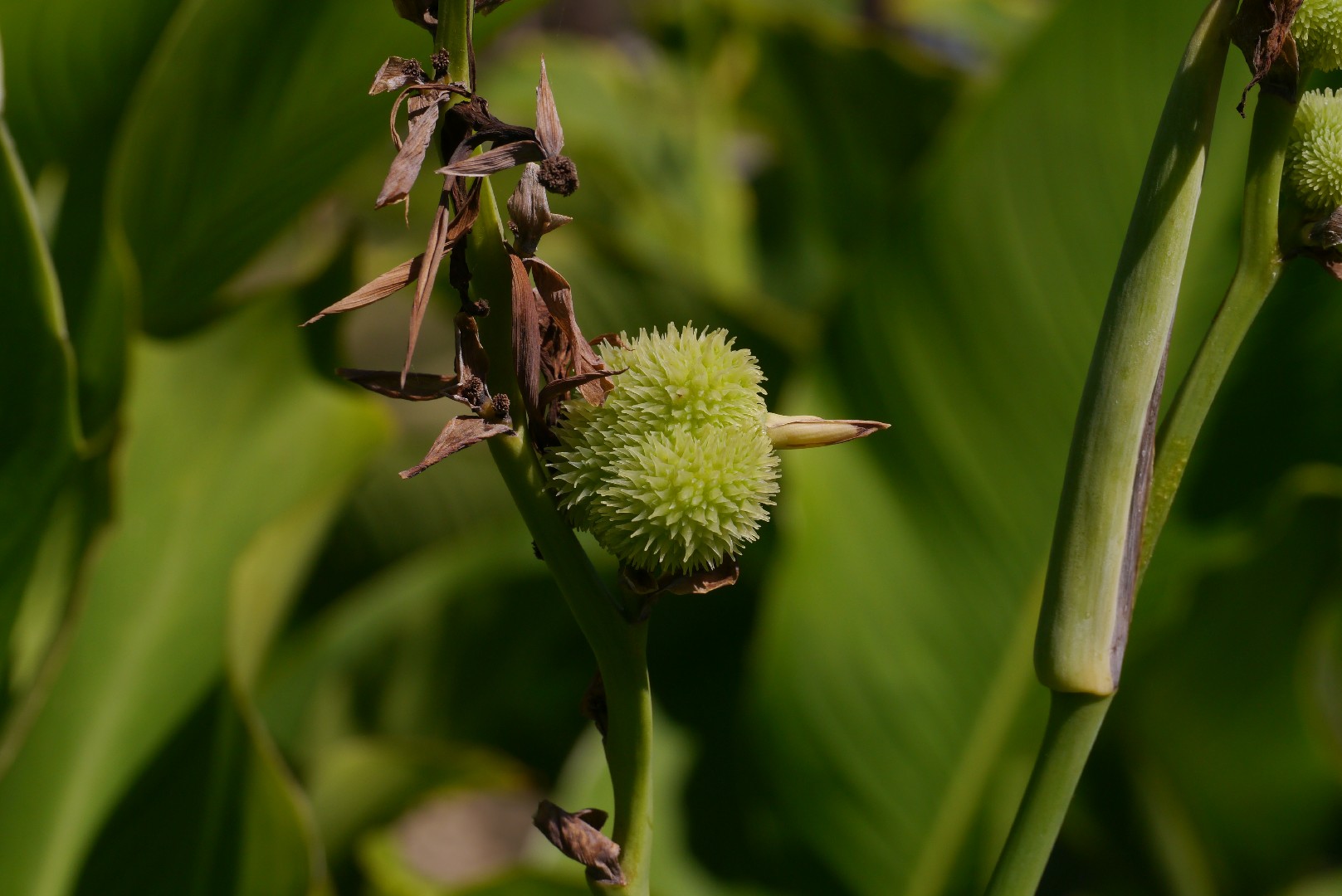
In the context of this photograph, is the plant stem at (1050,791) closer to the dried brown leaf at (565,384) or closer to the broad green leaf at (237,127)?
the dried brown leaf at (565,384)

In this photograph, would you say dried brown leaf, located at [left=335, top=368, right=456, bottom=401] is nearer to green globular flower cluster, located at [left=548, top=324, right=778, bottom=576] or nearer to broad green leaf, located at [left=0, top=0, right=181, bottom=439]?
green globular flower cluster, located at [left=548, top=324, right=778, bottom=576]

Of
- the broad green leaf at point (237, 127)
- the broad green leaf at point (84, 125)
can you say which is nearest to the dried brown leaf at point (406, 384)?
the broad green leaf at point (237, 127)

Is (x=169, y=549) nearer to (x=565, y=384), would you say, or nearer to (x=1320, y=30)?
(x=565, y=384)

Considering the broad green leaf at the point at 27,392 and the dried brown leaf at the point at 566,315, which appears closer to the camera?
the dried brown leaf at the point at 566,315

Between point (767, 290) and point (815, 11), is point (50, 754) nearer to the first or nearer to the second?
point (767, 290)

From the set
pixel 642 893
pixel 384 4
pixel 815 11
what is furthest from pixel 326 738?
pixel 815 11

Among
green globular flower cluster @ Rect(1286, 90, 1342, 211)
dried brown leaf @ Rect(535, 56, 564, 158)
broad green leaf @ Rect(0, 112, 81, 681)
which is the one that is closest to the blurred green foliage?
broad green leaf @ Rect(0, 112, 81, 681)
